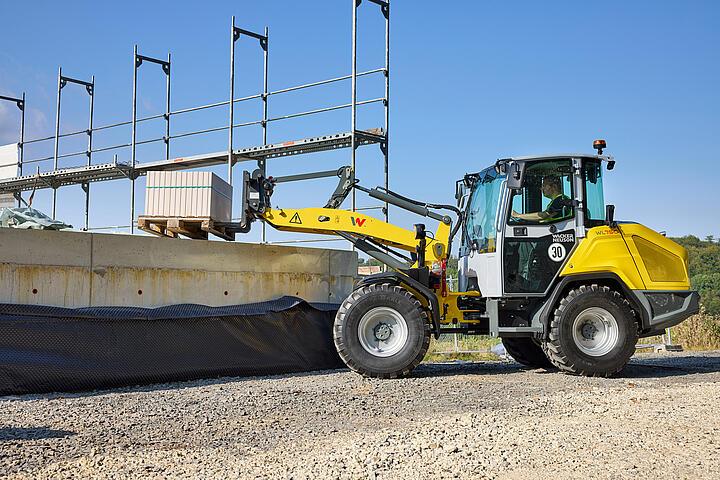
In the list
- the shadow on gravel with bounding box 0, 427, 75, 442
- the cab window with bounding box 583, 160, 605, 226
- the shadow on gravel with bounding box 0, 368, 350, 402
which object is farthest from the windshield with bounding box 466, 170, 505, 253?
the shadow on gravel with bounding box 0, 427, 75, 442

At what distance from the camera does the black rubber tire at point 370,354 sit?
32.0 ft

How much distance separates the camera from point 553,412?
7305 millimetres

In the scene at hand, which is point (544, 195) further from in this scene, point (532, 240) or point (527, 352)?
point (527, 352)

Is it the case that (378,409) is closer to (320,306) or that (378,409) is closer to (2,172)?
(320,306)

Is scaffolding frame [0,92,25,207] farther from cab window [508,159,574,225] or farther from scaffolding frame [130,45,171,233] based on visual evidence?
cab window [508,159,574,225]

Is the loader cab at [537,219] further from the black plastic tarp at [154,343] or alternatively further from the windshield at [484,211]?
the black plastic tarp at [154,343]

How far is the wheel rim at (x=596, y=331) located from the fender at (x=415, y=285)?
5.81ft

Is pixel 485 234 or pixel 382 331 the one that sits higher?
pixel 485 234

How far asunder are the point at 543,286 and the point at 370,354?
2.42m

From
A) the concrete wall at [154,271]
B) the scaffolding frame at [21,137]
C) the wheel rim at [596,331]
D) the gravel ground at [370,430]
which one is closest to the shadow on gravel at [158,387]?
the gravel ground at [370,430]

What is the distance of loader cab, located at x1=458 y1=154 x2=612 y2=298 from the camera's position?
398 inches

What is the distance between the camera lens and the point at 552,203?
10.2m

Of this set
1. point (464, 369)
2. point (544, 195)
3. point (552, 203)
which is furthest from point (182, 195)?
point (552, 203)

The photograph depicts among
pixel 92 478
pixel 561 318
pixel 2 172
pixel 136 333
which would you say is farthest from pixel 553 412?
pixel 2 172
